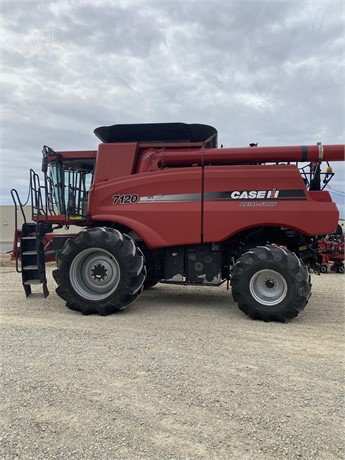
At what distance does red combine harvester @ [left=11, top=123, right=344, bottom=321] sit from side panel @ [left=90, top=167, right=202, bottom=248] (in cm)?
2

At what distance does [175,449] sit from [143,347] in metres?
1.99

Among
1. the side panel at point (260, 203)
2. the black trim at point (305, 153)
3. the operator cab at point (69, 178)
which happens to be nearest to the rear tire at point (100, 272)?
the operator cab at point (69, 178)

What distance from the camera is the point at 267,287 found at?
5930mm

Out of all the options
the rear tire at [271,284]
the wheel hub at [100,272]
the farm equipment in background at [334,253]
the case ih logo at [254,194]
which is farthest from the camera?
the farm equipment in background at [334,253]

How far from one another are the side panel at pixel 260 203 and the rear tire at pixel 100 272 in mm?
1390

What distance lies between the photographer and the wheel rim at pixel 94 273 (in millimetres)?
6352

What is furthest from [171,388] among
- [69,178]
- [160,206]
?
[69,178]

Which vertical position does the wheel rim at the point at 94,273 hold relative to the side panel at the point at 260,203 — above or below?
below

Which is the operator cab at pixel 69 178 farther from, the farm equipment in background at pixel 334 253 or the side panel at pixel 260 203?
the farm equipment in background at pixel 334 253

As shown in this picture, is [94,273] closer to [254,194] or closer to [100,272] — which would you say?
[100,272]

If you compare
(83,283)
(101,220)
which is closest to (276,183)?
(101,220)

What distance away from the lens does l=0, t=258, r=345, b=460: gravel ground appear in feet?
8.27

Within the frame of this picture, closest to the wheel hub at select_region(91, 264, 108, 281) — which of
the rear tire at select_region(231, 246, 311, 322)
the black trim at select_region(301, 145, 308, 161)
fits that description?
the rear tire at select_region(231, 246, 311, 322)

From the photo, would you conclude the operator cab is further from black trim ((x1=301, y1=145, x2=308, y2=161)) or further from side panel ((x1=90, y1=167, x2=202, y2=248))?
black trim ((x1=301, y1=145, x2=308, y2=161))
